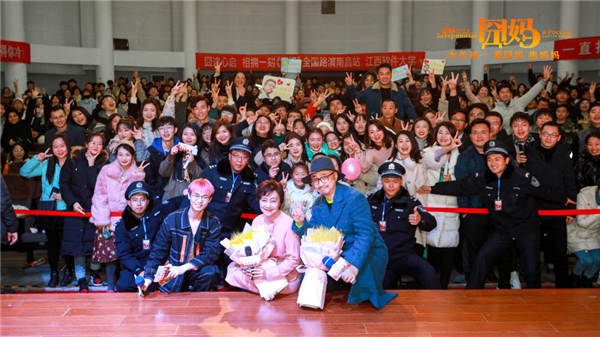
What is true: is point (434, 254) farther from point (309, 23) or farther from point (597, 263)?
point (309, 23)

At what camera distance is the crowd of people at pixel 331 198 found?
15.8 ft

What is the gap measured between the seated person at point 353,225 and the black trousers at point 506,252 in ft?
4.86

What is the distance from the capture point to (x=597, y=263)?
232 inches

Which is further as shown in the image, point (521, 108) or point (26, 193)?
point (521, 108)

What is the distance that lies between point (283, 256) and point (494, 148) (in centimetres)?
247

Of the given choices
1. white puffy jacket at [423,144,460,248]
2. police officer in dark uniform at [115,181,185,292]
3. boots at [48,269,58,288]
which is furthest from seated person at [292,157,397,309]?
boots at [48,269,58,288]

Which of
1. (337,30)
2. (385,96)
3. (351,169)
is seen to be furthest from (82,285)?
(337,30)

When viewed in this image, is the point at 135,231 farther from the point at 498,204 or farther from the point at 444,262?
the point at 498,204

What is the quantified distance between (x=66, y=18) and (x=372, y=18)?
38.6ft

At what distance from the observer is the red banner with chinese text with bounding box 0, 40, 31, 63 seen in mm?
16328

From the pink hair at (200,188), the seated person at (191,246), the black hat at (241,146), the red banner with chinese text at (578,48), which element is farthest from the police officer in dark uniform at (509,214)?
the red banner with chinese text at (578,48)

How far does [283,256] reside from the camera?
4.75m

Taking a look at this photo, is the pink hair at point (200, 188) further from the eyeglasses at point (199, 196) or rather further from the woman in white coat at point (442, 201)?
the woman in white coat at point (442, 201)

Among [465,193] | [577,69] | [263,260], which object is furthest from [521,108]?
[577,69]
